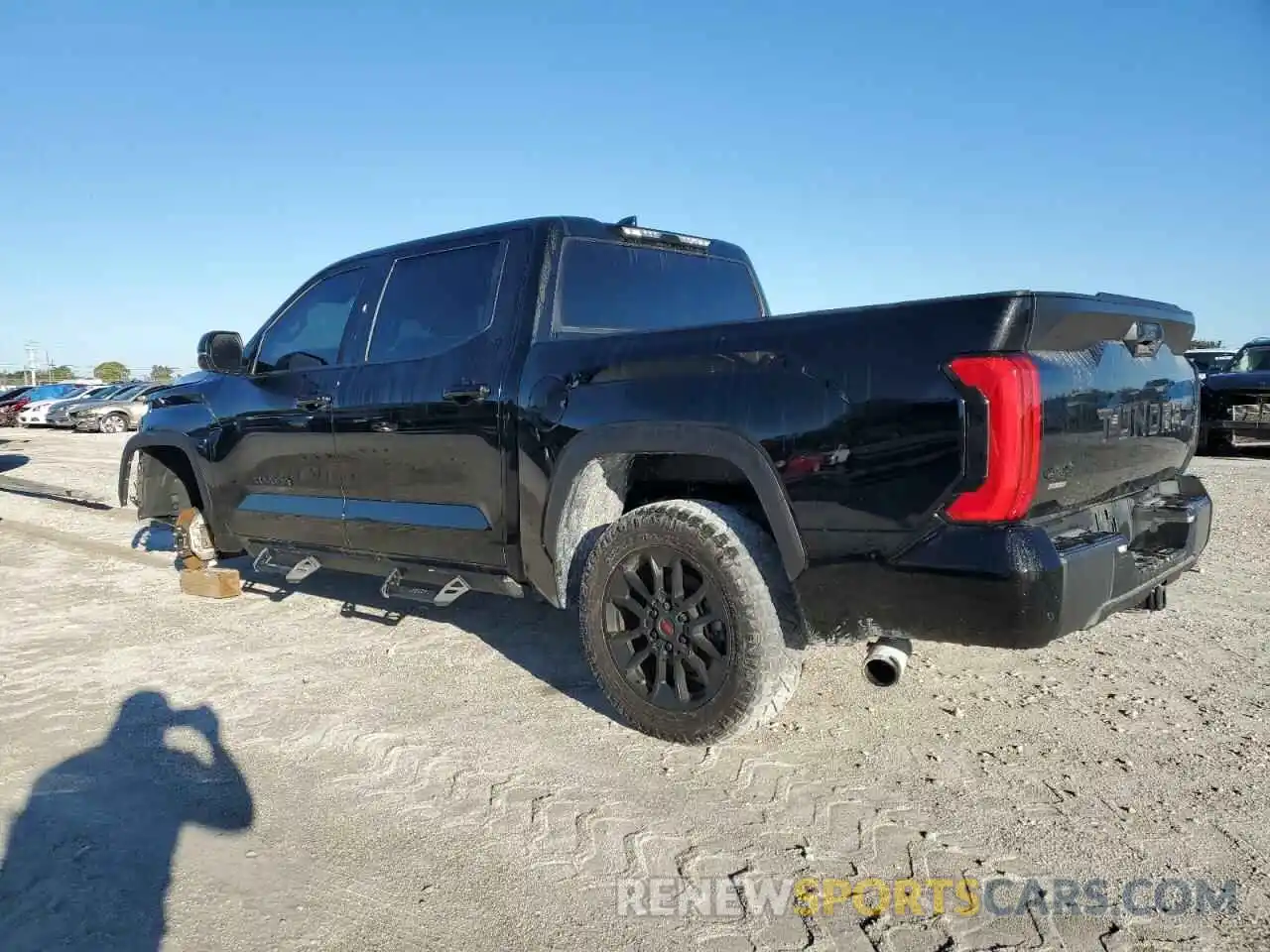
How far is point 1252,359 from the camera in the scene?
512 inches

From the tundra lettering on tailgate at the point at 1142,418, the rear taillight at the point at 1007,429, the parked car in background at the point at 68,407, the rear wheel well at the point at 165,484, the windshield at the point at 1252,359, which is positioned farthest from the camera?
the parked car in background at the point at 68,407

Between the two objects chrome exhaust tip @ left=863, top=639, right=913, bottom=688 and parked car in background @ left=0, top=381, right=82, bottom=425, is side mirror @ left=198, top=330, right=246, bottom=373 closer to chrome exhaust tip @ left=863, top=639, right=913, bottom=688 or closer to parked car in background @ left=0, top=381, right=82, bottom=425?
chrome exhaust tip @ left=863, top=639, right=913, bottom=688

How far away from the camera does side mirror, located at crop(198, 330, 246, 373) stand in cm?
468

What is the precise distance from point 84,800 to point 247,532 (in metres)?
2.28

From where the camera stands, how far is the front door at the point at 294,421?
4.41m

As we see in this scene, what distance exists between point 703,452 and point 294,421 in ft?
8.60

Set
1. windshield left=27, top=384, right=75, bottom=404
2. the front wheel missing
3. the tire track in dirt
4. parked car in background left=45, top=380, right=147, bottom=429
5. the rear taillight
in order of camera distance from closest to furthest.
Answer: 1. the tire track in dirt
2. the rear taillight
3. the front wheel missing
4. parked car in background left=45, top=380, right=147, bottom=429
5. windshield left=27, top=384, right=75, bottom=404

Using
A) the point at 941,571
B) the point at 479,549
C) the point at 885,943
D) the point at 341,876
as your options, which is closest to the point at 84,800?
the point at 341,876

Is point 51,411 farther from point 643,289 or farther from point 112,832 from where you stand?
point 112,832

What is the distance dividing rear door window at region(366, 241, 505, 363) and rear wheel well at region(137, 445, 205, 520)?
2159 mm

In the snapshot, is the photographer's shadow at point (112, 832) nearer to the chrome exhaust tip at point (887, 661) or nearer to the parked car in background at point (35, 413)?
the chrome exhaust tip at point (887, 661)

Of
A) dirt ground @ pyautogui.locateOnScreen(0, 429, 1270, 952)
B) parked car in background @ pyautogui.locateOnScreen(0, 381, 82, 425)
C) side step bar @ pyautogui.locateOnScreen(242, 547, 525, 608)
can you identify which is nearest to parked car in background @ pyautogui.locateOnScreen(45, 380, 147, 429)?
parked car in background @ pyautogui.locateOnScreen(0, 381, 82, 425)

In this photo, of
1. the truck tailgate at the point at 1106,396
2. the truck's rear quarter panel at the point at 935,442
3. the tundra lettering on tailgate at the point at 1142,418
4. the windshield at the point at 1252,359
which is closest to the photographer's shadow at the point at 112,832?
the truck's rear quarter panel at the point at 935,442

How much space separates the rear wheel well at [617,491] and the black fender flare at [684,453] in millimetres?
44
